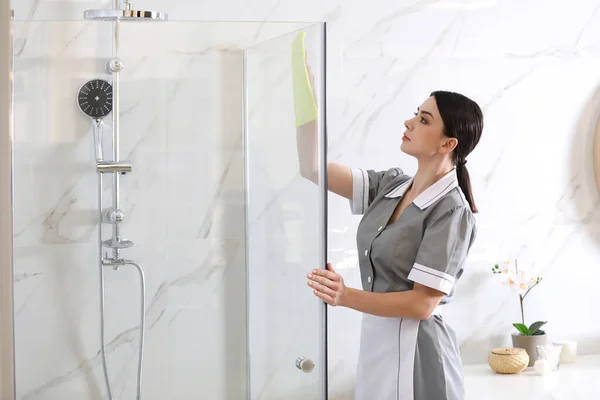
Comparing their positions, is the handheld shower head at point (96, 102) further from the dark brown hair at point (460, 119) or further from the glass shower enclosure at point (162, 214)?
the dark brown hair at point (460, 119)

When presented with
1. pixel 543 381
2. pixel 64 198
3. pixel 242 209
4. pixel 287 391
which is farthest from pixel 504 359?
pixel 64 198

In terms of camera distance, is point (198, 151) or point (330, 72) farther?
point (330, 72)

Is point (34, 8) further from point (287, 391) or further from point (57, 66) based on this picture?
point (287, 391)

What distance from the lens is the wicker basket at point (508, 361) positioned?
95.7 inches

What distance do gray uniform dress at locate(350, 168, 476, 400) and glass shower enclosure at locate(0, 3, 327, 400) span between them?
272mm

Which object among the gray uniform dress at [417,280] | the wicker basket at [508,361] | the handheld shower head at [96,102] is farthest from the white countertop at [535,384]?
the handheld shower head at [96,102]

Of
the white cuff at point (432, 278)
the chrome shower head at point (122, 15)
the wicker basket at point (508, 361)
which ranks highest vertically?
the chrome shower head at point (122, 15)

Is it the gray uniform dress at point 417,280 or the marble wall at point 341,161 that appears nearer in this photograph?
the marble wall at point 341,161

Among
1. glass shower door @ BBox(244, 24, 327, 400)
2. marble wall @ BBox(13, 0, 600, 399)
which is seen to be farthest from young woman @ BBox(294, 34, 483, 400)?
marble wall @ BBox(13, 0, 600, 399)

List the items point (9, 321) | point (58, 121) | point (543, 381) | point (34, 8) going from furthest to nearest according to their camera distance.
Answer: point (543, 381) < point (34, 8) < point (58, 121) < point (9, 321)

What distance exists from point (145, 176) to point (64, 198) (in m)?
0.19

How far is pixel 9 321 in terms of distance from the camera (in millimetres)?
1055

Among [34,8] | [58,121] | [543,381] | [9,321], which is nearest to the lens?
[9,321]

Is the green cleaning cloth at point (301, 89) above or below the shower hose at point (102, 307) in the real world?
above
